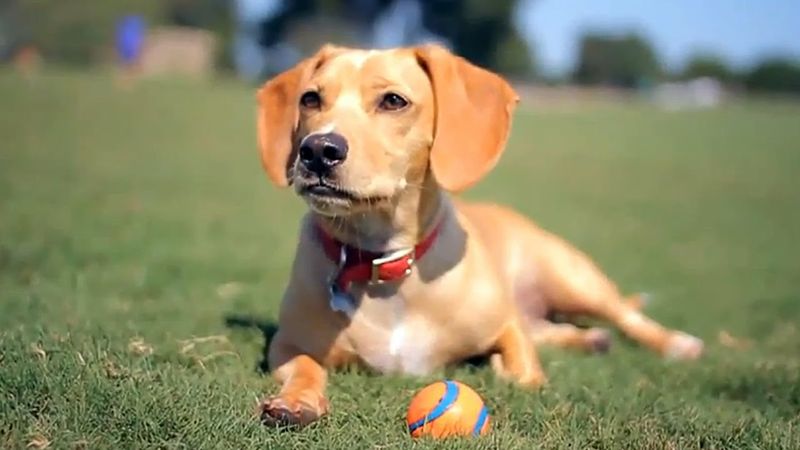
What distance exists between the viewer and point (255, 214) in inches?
445

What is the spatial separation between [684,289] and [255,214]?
505 cm

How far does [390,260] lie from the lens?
4.19m

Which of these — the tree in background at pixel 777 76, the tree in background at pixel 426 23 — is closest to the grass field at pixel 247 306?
the tree in background at pixel 426 23

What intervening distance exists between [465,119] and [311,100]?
0.67 metres

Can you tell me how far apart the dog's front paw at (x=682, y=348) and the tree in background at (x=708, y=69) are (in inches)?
3073

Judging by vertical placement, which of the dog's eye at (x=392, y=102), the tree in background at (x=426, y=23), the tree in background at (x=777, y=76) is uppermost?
the dog's eye at (x=392, y=102)

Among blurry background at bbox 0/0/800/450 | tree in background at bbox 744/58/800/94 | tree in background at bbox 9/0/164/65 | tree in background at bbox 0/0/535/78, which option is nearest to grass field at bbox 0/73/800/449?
blurry background at bbox 0/0/800/450

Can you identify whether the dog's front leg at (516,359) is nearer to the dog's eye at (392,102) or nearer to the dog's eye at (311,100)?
the dog's eye at (392,102)

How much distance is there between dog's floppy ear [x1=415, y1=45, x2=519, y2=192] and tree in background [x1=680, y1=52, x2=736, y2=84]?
79577mm

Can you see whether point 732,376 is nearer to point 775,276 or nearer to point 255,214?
point 775,276

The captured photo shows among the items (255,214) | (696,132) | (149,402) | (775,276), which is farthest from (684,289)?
(696,132)

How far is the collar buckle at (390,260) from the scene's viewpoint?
4191 millimetres

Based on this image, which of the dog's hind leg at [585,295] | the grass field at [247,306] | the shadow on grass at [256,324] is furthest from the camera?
the dog's hind leg at [585,295]

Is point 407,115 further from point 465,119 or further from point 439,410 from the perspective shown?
point 439,410
